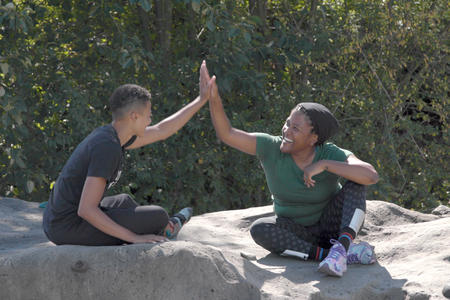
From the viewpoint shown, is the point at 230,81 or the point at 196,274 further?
the point at 230,81

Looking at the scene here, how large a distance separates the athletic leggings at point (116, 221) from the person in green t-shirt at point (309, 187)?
0.72m

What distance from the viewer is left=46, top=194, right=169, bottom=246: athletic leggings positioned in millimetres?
3395

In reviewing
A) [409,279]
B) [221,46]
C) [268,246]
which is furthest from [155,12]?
[409,279]

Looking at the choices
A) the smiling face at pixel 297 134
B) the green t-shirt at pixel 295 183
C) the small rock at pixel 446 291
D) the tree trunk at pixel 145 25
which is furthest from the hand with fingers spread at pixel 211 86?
the tree trunk at pixel 145 25

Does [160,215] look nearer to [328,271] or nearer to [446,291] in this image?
[328,271]

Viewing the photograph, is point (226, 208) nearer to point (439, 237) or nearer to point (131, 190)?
point (131, 190)

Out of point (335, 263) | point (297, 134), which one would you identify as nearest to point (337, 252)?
point (335, 263)

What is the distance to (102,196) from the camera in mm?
3311

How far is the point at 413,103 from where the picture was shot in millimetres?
7262

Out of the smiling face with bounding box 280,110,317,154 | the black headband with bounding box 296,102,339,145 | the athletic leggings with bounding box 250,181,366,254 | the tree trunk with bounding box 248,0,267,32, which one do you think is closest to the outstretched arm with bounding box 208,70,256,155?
the smiling face with bounding box 280,110,317,154

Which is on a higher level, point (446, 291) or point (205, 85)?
point (205, 85)

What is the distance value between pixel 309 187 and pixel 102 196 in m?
1.34

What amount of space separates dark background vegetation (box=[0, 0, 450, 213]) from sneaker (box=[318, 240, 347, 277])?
254 cm

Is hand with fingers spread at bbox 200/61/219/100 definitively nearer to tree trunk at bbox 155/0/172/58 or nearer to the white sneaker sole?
the white sneaker sole
